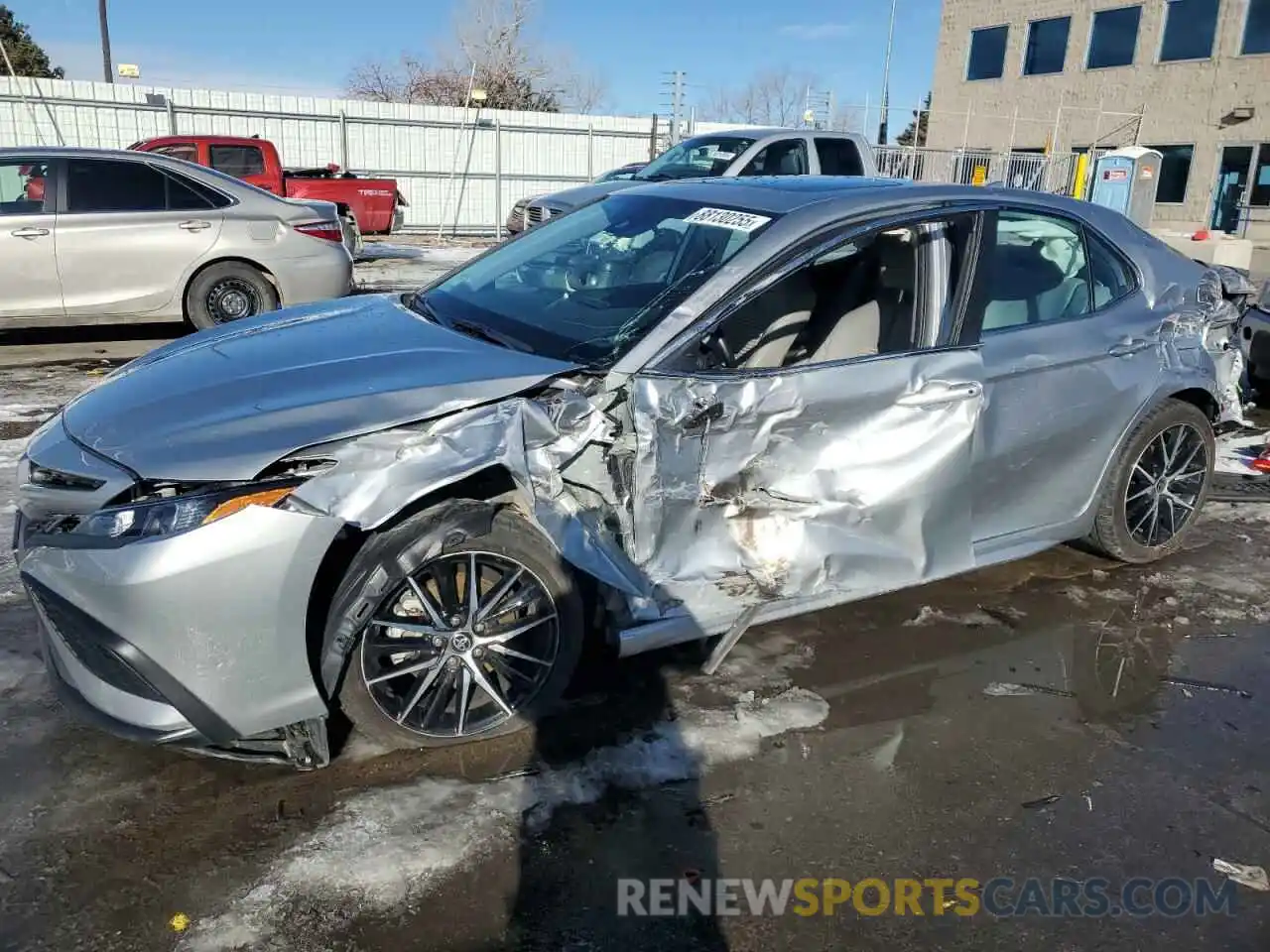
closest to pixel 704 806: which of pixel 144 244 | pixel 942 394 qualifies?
pixel 942 394

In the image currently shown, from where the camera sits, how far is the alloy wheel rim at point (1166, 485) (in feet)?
14.4

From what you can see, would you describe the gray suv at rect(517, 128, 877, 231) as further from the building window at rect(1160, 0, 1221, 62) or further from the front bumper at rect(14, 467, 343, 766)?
the building window at rect(1160, 0, 1221, 62)

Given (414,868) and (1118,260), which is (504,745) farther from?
(1118,260)

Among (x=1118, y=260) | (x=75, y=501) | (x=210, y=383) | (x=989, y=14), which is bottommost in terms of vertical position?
(x=75, y=501)

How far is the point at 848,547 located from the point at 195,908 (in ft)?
7.17

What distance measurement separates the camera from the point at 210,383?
3023 mm

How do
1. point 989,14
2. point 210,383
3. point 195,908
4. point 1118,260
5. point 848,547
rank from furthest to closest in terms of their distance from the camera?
point 989,14
point 1118,260
point 848,547
point 210,383
point 195,908

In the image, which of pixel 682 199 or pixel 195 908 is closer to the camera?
pixel 195 908

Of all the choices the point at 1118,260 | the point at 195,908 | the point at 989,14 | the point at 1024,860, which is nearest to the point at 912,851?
the point at 1024,860

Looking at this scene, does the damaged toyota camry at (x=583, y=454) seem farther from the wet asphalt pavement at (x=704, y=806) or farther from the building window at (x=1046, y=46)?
the building window at (x=1046, y=46)

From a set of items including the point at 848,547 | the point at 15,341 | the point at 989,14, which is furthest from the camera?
the point at 989,14

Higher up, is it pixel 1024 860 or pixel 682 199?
pixel 682 199

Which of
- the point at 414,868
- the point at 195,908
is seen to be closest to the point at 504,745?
the point at 414,868

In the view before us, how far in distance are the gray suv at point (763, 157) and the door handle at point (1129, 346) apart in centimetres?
702
